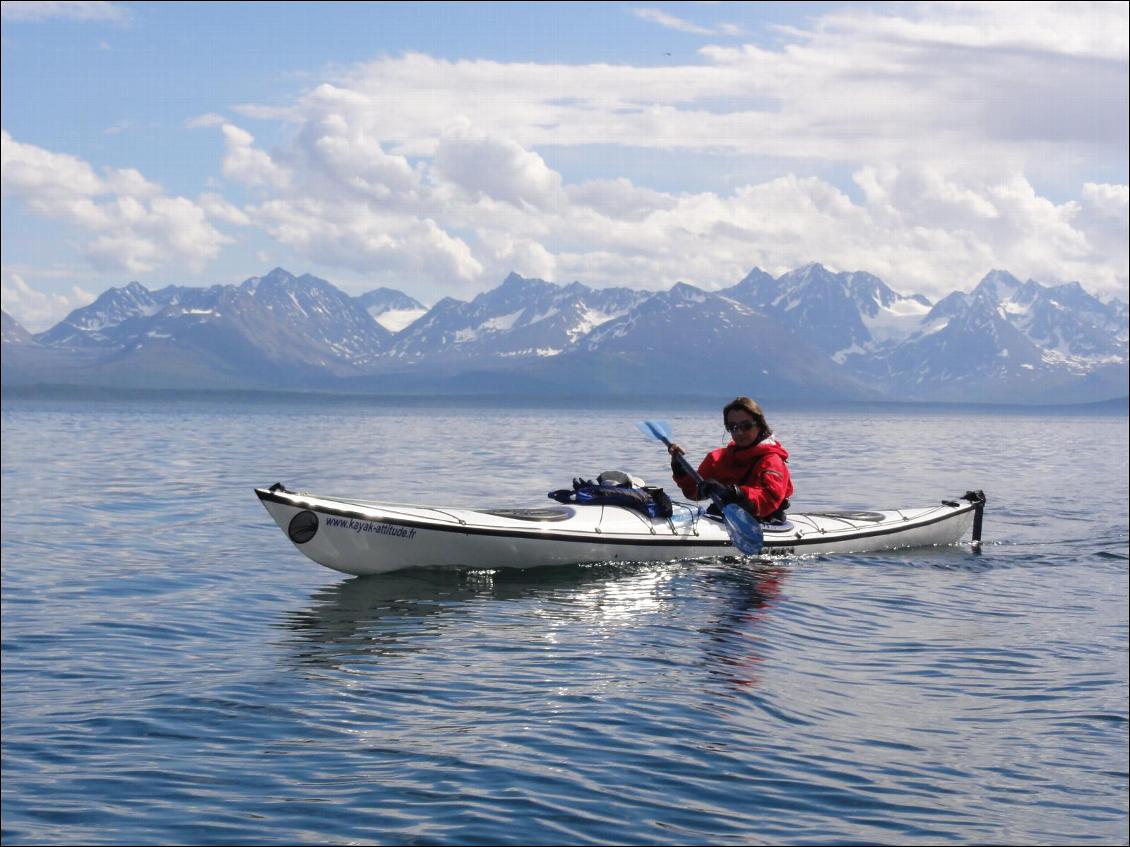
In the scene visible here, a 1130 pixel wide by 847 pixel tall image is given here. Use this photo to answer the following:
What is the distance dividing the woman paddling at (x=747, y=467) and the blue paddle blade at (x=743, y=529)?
0.14 metres

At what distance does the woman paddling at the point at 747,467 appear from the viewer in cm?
1756

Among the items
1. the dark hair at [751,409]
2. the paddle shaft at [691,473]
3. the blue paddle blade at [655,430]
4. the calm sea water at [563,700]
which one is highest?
the dark hair at [751,409]

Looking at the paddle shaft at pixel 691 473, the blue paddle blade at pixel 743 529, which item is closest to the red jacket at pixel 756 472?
the blue paddle blade at pixel 743 529

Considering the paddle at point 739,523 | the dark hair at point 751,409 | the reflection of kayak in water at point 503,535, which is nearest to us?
the reflection of kayak in water at point 503,535

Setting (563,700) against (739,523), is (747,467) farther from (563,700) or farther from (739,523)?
(563,700)

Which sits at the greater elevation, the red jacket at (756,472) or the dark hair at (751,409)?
the dark hair at (751,409)

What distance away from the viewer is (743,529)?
18.3 m

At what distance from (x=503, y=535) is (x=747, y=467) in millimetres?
3885

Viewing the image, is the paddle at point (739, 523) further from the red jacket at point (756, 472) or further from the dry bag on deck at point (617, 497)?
the dry bag on deck at point (617, 497)

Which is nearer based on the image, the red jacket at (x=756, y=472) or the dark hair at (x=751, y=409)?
the dark hair at (x=751, y=409)

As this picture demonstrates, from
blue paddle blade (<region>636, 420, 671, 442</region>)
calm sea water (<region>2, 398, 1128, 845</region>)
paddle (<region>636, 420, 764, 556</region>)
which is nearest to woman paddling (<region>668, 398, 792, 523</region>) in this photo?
paddle (<region>636, 420, 764, 556</region>)

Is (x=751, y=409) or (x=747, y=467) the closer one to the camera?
(x=751, y=409)

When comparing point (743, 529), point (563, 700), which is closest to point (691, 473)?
point (743, 529)

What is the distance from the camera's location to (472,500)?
104 ft
